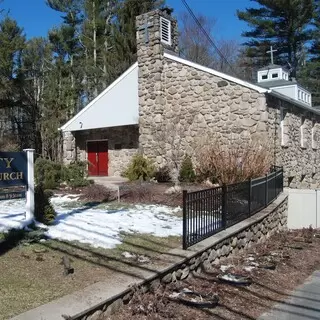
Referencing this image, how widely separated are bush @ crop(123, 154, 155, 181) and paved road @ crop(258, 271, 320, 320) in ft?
33.0

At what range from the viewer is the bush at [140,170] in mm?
15570

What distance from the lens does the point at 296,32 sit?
99.8ft

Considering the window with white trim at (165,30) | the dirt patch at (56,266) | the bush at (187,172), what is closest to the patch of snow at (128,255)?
the dirt patch at (56,266)

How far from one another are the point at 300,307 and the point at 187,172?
955 centimetres

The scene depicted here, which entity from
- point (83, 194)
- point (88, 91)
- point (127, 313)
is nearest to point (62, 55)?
point (88, 91)

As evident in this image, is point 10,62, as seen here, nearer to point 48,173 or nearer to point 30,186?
point 48,173

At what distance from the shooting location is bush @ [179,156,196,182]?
14.1 meters

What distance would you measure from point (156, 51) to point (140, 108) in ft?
8.02

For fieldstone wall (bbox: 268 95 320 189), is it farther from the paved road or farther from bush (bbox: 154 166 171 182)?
the paved road

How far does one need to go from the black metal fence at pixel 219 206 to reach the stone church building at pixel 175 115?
4991 millimetres

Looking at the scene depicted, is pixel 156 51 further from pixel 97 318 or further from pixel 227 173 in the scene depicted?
pixel 97 318

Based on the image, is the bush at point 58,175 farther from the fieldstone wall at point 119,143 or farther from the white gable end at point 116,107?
the fieldstone wall at point 119,143

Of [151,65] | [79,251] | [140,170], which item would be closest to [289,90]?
[151,65]

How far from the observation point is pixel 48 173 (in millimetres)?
13555
